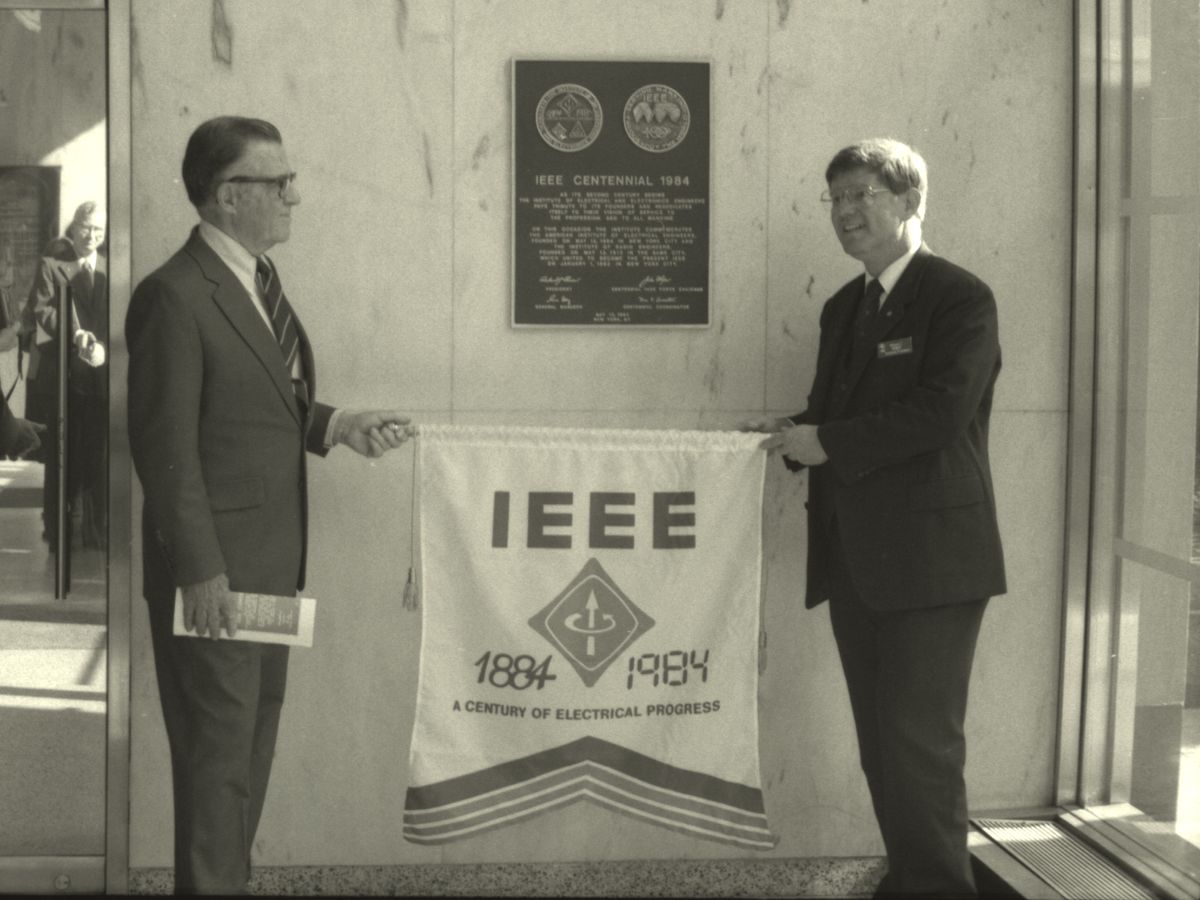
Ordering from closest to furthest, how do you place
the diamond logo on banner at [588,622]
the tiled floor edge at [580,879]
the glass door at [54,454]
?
the diamond logo on banner at [588,622], the glass door at [54,454], the tiled floor edge at [580,879]

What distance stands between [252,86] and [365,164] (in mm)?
352

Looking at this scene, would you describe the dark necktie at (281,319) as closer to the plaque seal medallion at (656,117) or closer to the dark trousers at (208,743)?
the dark trousers at (208,743)

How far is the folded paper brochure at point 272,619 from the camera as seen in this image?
3.39m

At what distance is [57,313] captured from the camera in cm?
406

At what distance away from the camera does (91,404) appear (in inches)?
161

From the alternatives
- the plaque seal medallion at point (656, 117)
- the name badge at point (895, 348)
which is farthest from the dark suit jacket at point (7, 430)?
the name badge at point (895, 348)

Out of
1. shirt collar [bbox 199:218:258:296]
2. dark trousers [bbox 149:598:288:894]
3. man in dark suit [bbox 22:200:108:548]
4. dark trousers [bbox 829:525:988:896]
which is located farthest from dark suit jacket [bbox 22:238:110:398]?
dark trousers [bbox 829:525:988:896]

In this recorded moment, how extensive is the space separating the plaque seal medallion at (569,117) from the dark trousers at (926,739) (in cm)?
147

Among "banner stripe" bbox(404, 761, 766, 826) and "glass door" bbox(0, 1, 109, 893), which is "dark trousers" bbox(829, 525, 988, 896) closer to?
"banner stripe" bbox(404, 761, 766, 826)

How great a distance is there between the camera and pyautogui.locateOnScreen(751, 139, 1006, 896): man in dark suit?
11.6 feet

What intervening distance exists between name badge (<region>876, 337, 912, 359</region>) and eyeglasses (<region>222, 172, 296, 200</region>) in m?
1.44

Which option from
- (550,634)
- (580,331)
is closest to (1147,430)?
(580,331)

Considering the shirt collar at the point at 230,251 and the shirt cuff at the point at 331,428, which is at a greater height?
the shirt collar at the point at 230,251

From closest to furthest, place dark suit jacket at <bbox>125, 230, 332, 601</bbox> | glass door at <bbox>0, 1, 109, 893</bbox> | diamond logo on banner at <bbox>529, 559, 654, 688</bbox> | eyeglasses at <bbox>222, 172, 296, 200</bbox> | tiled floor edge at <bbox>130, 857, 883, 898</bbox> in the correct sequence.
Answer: dark suit jacket at <bbox>125, 230, 332, 601</bbox> < eyeglasses at <bbox>222, 172, 296, 200</bbox> < diamond logo on banner at <bbox>529, 559, 654, 688</bbox> < glass door at <bbox>0, 1, 109, 893</bbox> < tiled floor edge at <bbox>130, 857, 883, 898</bbox>
